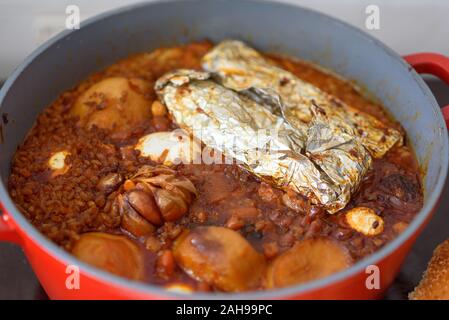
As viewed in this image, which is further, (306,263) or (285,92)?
(285,92)

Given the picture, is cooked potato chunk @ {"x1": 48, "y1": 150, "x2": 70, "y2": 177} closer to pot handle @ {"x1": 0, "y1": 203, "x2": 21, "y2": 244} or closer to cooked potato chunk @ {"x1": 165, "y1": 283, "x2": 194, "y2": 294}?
pot handle @ {"x1": 0, "y1": 203, "x2": 21, "y2": 244}

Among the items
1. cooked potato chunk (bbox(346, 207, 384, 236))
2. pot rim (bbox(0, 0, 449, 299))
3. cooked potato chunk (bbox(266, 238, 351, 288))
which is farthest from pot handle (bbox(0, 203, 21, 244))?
cooked potato chunk (bbox(346, 207, 384, 236))

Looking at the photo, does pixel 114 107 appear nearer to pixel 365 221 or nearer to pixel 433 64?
pixel 365 221

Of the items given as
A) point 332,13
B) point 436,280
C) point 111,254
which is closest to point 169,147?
point 111,254

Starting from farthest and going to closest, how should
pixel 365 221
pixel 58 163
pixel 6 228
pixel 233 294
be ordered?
pixel 58 163 → pixel 365 221 → pixel 6 228 → pixel 233 294

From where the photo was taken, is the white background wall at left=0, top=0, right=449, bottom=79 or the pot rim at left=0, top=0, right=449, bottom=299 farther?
the white background wall at left=0, top=0, right=449, bottom=79

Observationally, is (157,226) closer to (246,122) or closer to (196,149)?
(196,149)
